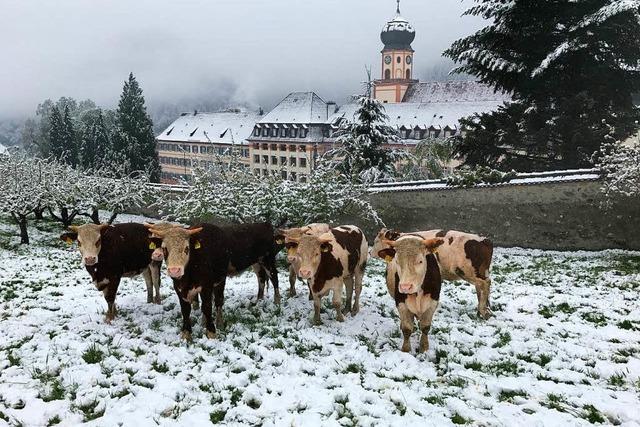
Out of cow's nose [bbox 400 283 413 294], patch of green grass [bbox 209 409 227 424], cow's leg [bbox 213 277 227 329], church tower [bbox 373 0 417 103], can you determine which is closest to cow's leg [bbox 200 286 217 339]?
cow's leg [bbox 213 277 227 329]

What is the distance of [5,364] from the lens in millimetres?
6797

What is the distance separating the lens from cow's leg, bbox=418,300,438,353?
739 centimetres

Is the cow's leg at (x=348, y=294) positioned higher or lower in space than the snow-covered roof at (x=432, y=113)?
lower

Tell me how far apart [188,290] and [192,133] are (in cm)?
8565

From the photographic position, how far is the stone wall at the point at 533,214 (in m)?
17.4

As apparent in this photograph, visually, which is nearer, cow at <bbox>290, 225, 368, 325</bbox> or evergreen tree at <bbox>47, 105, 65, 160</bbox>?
cow at <bbox>290, 225, 368, 325</bbox>

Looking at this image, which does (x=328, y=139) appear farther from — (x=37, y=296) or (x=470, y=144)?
(x=37, y=296)

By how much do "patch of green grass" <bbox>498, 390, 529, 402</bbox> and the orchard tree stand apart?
1951cm

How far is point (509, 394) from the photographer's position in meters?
6.14

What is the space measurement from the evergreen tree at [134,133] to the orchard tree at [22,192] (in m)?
27.1

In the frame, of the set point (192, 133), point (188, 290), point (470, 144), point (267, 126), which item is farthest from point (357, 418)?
point (192, 133)

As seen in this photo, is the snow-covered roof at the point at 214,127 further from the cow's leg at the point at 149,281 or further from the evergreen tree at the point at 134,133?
the cow's leg at the point at 149,281

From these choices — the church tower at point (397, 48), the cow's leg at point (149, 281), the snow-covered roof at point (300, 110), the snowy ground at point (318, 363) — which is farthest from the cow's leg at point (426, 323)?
the church tower at point (397, 48)

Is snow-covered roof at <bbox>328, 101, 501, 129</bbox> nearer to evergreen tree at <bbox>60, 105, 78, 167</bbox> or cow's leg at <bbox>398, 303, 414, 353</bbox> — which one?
evergreen tree at <bbox>60, 105, 78, 167</bbox>
